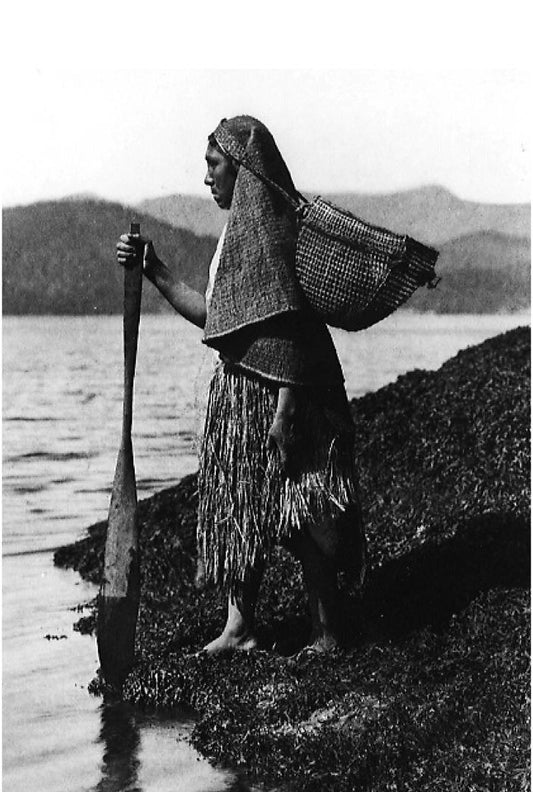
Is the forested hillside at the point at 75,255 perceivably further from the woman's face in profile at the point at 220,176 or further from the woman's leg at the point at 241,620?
the woman's leg at the point at 241,620

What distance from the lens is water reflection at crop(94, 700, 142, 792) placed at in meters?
3.72

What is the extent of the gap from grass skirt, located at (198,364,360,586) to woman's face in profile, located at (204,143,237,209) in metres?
0.56

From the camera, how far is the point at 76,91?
451 cm

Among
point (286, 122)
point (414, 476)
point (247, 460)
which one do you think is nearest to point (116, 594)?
point (247, 460)

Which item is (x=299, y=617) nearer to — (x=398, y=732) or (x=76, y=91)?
(x=398, y=732)

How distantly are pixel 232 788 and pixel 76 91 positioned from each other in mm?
2535

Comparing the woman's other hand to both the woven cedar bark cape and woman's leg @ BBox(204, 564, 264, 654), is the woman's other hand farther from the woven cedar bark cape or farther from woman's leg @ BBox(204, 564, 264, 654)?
woman's leg @ BBox(204, 564, 264, 654)

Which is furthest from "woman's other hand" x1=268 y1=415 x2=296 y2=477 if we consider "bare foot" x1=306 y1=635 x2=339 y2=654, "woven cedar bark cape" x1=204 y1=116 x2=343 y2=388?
"bare foot" x1=306 y1=635 x2=339 y2=654

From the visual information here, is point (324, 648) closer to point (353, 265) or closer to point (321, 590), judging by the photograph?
point (321, 590)

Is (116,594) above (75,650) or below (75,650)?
above

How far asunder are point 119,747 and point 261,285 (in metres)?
Result: 1.56

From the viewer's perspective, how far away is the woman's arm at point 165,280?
13.2 ft

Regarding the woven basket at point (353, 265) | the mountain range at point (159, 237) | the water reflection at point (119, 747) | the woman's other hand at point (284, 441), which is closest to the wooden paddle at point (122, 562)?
the water reflection at point (119, 747)

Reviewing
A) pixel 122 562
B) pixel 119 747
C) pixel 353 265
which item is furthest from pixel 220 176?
pixel 119 747
